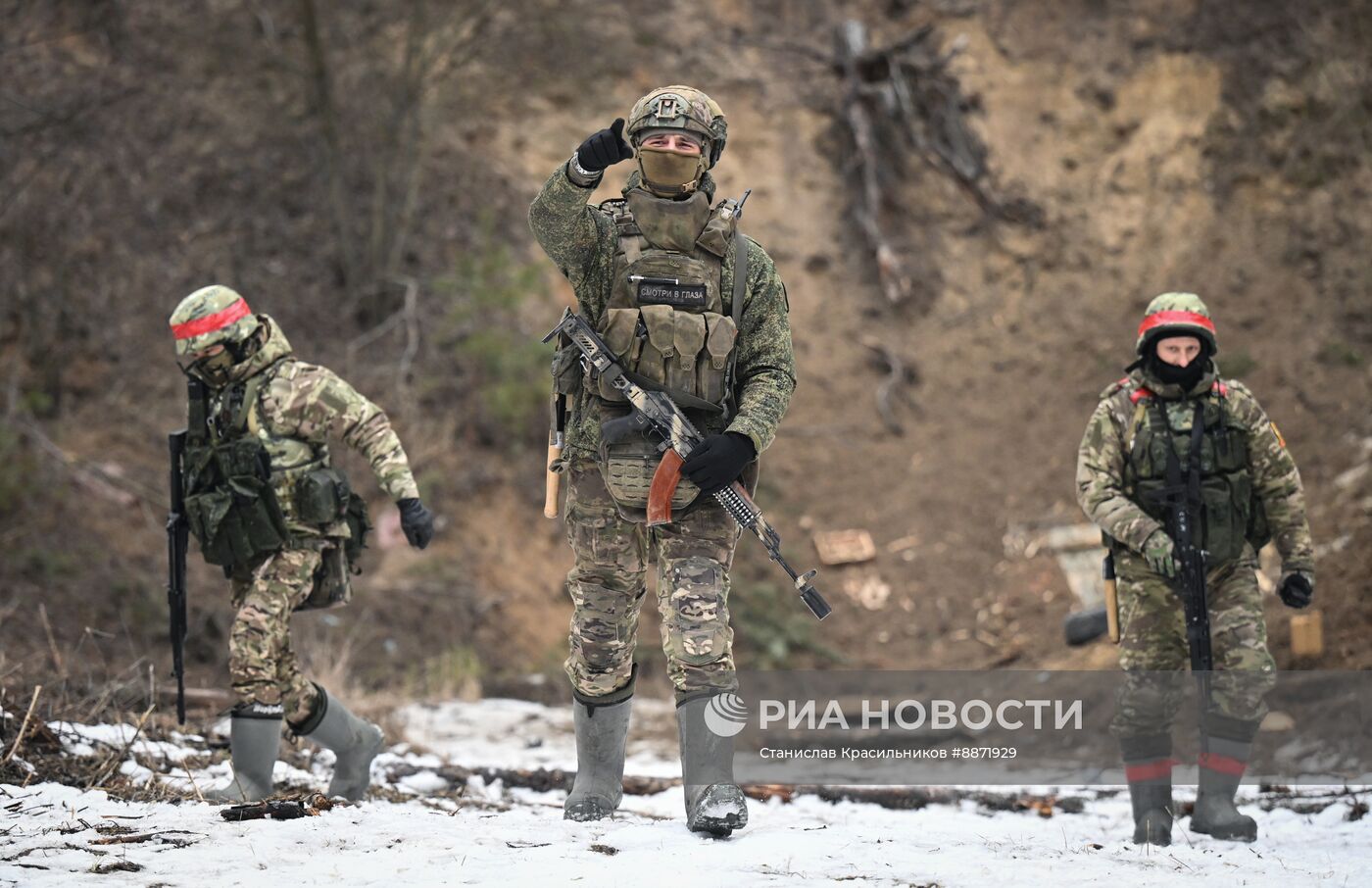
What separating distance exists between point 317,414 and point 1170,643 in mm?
3555

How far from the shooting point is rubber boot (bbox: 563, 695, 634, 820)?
479cm

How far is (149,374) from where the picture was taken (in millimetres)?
11656

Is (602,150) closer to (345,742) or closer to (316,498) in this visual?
(316,498)

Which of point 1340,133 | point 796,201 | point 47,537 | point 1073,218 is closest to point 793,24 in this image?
point 796,201

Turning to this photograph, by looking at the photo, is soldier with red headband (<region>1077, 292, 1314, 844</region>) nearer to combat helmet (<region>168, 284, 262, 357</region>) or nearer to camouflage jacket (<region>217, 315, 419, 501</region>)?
camouflage jacket (<region>217, 315, 419, 501</region>)

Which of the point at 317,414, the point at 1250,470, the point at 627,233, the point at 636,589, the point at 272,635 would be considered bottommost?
A: the point at 272,635

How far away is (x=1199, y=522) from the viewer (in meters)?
5.46

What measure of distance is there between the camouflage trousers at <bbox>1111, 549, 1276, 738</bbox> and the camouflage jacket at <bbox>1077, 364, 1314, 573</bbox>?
0.61 feet

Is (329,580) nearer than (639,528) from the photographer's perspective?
No

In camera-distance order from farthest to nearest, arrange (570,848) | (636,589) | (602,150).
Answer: (636,589)
(602,150)
(570,848)

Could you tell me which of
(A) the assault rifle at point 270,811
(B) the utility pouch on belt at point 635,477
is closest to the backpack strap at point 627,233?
(B) the utility pouch on belt at point 635,477

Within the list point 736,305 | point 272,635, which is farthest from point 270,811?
point 736,305

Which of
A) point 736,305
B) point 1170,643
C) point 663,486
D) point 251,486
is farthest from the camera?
point 1170,643

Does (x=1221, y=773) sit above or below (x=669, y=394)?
below
